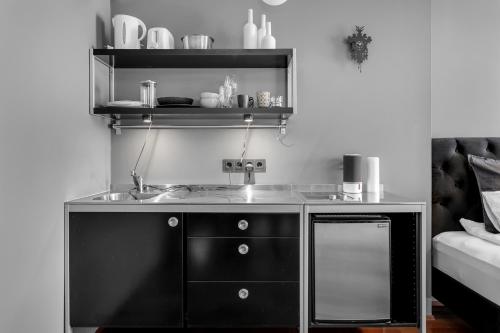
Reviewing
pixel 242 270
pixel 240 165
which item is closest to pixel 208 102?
pixel 240 165

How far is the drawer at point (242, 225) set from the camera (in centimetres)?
197

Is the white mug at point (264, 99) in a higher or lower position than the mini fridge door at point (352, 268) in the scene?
higher

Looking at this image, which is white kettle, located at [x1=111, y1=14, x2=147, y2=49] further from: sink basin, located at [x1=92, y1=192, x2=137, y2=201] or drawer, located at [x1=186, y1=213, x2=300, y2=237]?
drawer, located at [x1=186, y1=213, x2=300, y2=237]

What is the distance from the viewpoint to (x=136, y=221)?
6.45 feet

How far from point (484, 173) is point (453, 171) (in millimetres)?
202

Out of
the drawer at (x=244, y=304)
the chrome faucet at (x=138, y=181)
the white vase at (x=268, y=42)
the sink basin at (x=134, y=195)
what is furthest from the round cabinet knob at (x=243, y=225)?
the white vase at (x=268, y=42)

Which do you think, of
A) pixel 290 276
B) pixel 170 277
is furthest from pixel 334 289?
pixel 170 277

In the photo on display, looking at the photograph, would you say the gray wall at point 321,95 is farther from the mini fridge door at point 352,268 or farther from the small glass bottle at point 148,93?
the mini fridge door at point 352,268

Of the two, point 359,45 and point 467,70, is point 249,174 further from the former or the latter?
point 467,70

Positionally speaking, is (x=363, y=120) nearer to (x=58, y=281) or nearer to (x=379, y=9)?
(x=379, y=9)

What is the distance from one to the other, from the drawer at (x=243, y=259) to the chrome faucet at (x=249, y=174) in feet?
2.17

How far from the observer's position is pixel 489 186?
2.30 metres

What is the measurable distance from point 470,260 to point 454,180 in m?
0.66

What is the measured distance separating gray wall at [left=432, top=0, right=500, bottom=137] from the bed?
0.59 ft
